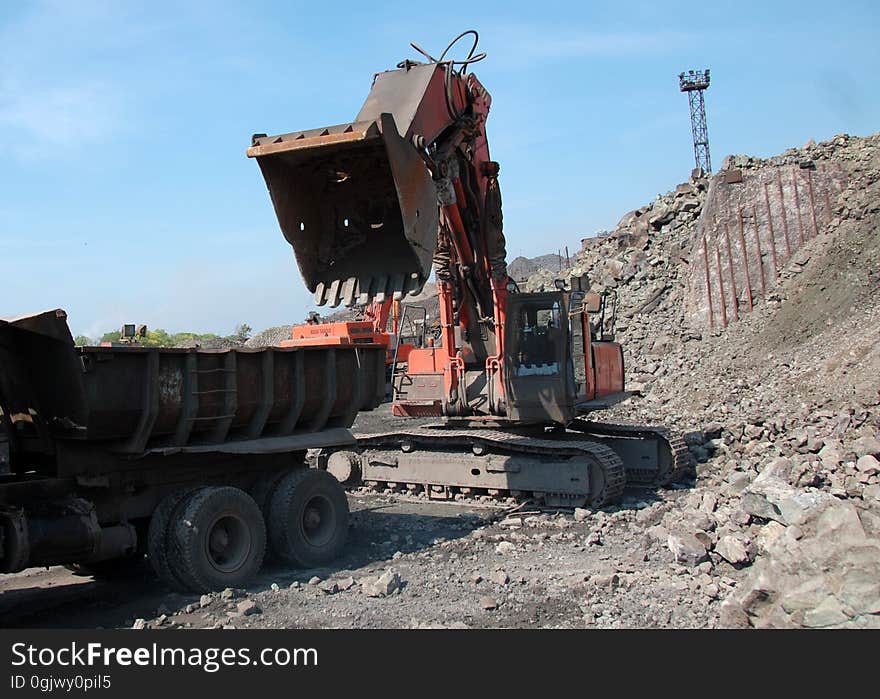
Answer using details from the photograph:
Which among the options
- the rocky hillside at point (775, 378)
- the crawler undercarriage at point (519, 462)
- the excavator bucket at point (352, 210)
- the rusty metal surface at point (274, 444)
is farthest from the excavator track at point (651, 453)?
the excavator bucket at point (352, 210)

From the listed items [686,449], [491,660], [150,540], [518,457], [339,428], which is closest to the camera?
[491,660]

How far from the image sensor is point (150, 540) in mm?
7543

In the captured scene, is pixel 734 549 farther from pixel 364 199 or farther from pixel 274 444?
pixel 364 199

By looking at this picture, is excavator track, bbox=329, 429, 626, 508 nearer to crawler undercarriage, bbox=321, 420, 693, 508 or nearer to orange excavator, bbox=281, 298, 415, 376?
crawler undercarriage, bbox=321, 420, 693, 508

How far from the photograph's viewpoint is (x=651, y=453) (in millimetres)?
11820

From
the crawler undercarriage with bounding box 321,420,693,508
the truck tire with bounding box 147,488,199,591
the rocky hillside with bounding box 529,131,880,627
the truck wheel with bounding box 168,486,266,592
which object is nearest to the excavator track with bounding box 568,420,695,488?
the crawler undercarriage with bounding box 321,420,693,508

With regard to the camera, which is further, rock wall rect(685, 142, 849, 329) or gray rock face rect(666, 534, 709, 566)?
rock wall rect(685, 142, 849, 329)

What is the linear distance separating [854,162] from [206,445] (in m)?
20.0

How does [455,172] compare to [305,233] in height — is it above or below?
above

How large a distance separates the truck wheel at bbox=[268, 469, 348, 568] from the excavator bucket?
6.21 ft

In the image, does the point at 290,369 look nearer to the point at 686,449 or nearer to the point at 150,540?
the point at 150,540

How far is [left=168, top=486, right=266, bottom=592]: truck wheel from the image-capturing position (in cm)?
738

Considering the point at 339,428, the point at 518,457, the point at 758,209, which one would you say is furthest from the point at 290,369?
the point at 758,209

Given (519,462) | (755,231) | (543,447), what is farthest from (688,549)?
(755,231)
